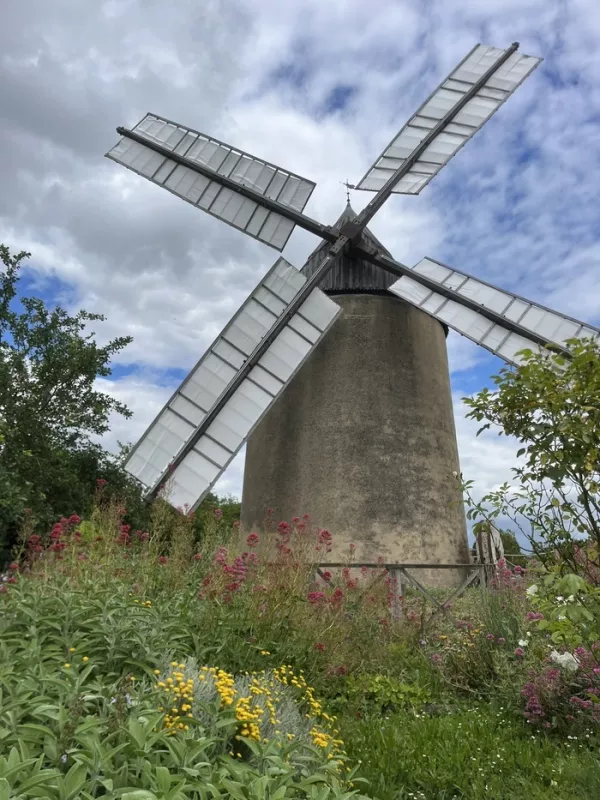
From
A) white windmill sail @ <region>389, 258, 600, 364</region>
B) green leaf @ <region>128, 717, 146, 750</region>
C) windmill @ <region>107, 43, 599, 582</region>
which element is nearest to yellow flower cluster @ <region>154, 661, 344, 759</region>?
green leaf @ <region>128, 717, 146, 750</region>

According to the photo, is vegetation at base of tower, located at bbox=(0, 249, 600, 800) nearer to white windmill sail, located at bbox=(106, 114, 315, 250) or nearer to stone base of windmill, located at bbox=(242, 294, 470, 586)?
stone base of windmill, located at bbox=(242, 294, 470, 586)

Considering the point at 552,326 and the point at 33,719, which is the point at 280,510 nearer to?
the point at 552,326

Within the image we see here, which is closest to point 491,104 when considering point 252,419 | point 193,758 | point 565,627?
point 252,419

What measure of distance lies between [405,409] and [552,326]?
2.62 m

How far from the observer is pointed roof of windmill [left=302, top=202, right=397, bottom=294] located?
10.4 metres

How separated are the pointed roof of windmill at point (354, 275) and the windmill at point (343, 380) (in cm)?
3

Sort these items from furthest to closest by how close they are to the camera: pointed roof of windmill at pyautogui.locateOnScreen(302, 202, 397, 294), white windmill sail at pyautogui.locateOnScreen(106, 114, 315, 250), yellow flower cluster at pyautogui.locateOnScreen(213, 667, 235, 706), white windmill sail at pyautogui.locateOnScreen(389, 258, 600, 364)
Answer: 1. white windmill sail at pyautogui.locateOnScreen(106, 114, 315, 250)
2. pointed roof of windmill at pyautogui.locateOnScreen(302, 202, 397, 294)
3. white windmill sail at pyautogui.locateOnScreen(389, 258, 600, 364)
4. yellow flower cluster at pyautogui.locateOnScreen(213, 667, 235, 706)

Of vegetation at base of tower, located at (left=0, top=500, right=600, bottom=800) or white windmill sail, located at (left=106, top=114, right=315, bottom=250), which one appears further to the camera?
white windmill sail, located at (left=106, top=114, right=315, bottom=250)

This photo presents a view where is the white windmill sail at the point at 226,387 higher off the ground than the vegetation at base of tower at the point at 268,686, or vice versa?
the white windmill sail at the point at 226,387

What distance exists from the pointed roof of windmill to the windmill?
0.09ft

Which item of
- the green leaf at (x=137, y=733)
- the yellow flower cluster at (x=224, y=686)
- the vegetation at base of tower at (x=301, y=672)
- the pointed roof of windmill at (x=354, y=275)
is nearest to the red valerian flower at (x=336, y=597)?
the vegetation at base of tower at (x=301, y=672)

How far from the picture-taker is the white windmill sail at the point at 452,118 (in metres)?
11.2

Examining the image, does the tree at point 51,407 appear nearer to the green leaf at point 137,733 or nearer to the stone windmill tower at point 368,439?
the stone windmill tower at point 368,439

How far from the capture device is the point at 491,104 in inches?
473
